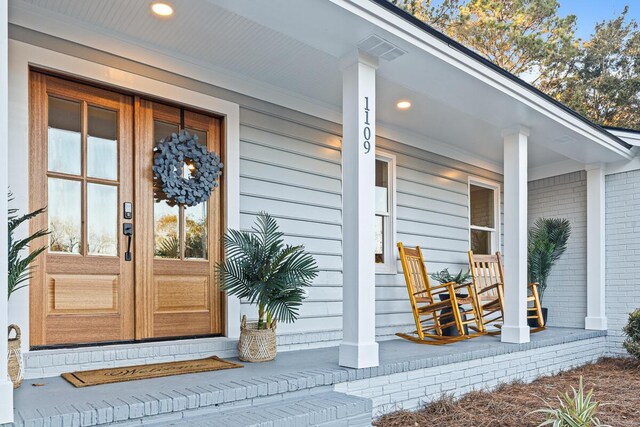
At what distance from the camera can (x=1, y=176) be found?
2.11 m

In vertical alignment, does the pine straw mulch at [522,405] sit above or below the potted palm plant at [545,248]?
below

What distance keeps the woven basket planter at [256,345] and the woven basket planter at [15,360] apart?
143cm

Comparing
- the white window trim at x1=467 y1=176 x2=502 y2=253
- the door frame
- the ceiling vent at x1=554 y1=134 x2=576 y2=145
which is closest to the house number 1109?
the door frame

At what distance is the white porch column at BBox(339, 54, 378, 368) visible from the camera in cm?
332

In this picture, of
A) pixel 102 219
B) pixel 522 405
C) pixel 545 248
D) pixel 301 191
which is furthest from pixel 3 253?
pixel 545 248

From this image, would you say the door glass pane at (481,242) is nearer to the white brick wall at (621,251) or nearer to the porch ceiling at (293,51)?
the white brick wall at (621,251)

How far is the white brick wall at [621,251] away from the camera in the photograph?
6.07 metres

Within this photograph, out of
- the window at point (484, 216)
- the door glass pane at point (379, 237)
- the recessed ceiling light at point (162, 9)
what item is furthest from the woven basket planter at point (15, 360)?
the window at point (484, 216)

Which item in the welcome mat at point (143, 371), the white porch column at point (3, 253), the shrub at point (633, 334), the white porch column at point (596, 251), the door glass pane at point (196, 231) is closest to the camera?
the white porch column at point (3, 253)

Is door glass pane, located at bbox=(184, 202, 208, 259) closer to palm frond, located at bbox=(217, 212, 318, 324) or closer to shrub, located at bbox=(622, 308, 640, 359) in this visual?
palm frond, located at bbox=(217, 212, 318, 324)

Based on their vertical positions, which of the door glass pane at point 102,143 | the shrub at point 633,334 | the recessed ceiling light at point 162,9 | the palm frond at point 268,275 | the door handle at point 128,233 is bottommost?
the shrub at point 633,334

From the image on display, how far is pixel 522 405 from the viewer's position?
3898 mm

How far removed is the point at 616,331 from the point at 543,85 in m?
10.3

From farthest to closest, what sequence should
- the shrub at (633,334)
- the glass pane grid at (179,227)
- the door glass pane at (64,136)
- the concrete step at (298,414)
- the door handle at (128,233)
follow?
the shrub at (633,334) < the glass pane grid at (179,227) < the door handle at (128,233) < the door glass pane at (64,136) < the concrete step at (298,414)
